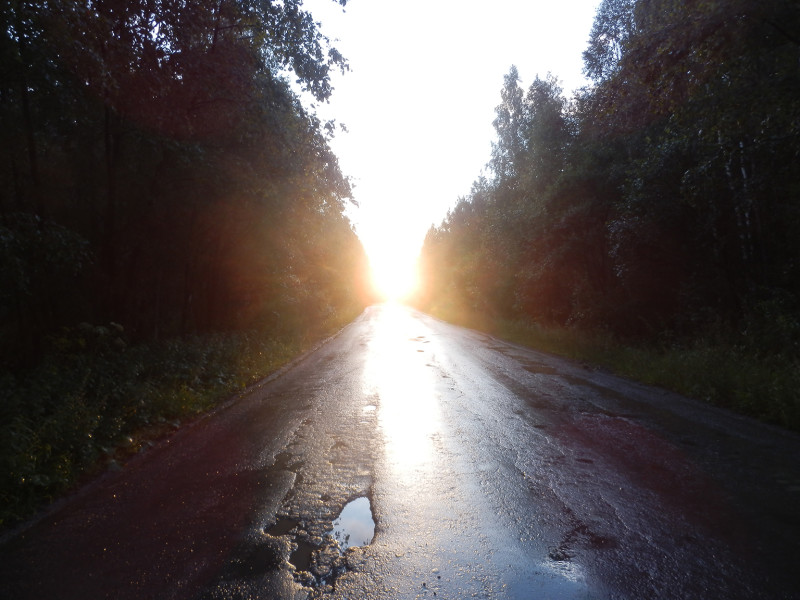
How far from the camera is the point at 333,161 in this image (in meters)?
19.0

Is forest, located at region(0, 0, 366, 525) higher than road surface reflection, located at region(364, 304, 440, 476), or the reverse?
forest, located at region(0, 0, 366, 525)

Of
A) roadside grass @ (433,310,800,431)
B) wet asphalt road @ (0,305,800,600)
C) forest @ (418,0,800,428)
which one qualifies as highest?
forest @ (418,0,800,428)

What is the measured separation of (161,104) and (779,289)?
1526 cm

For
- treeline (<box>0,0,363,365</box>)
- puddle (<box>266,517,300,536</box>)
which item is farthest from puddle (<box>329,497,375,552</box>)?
treeline (<box>0,0,363,365</box>)

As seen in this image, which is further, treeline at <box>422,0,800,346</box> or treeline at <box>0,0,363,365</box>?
treeline at <box>422,0,800,346</box>

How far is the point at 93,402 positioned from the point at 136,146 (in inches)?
292

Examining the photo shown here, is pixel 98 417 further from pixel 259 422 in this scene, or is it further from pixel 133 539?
pixel 133 539

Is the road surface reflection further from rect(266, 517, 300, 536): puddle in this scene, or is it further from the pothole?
rect(266, 517, 300, 536): puddle

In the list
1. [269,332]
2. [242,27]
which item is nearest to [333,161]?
[269,332]

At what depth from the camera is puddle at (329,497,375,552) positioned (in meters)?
3.91

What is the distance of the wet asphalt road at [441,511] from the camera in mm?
3332

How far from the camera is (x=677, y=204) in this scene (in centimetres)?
1527

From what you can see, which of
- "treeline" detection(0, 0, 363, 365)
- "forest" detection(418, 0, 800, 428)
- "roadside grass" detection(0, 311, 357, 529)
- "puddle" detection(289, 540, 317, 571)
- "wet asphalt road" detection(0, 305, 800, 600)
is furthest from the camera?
"forest" detection(418, 0, 800, 428)

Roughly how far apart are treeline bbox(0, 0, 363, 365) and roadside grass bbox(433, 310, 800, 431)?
32.8ft
